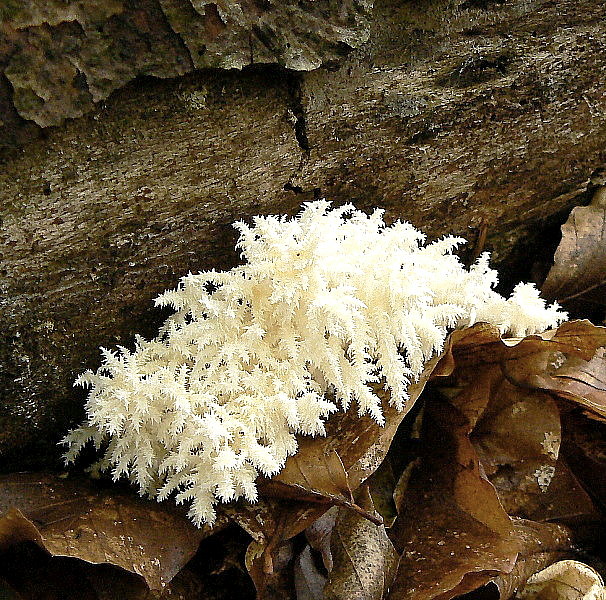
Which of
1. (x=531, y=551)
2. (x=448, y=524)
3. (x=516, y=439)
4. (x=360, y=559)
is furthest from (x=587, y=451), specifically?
(x=360, y=559)

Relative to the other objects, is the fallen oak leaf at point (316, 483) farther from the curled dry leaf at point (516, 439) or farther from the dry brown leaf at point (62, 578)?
the curled dry leaf at point (516, 439)

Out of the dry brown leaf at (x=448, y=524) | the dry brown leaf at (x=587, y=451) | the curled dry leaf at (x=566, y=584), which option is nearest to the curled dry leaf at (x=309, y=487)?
the dry brown leaf at (x=448, y=524)

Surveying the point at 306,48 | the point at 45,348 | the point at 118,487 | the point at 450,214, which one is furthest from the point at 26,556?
the point at 450,214

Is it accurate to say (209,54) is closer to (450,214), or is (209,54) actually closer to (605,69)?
(450,214)

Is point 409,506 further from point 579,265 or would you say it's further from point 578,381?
point 579,265

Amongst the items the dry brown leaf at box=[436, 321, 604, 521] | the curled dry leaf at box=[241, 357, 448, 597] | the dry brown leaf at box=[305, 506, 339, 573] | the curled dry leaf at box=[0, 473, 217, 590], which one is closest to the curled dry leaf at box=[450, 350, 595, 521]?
the dry brown leaf at box=[436, 321, 604, 521]
